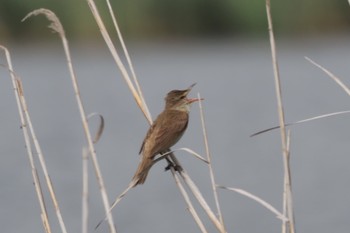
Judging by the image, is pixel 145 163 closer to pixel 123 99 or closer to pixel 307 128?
pixel 307 128

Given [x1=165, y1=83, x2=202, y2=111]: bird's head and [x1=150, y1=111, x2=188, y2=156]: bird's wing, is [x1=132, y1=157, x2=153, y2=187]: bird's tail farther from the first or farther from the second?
[x1=165, y1=83, x2=202, y2=111]: bird's head

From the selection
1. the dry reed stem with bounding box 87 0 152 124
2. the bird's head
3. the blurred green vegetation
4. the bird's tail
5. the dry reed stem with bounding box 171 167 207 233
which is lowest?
the dry reed stem with bounding box 171 167 207 233

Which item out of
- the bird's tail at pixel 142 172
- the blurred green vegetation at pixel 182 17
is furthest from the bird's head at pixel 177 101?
the blurred green vegetation at pixel 182 17

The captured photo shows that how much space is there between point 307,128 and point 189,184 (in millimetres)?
10882

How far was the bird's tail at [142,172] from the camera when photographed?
14.1 feet

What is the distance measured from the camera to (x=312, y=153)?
1270 cm

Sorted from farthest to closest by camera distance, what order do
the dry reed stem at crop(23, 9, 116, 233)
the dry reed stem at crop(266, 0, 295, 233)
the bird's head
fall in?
1. the bird's head
2. the dry reed stem at crop(266, 0, 295, 233)
3. the dry reed stem at crop(23, 9, 116, 233)

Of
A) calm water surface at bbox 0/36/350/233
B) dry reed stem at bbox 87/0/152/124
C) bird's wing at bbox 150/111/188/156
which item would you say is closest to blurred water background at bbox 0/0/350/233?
calm water surface at bbox 0/36/350/233

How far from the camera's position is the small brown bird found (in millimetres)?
4523

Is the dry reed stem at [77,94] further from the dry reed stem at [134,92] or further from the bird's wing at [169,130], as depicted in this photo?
the bird's wing at [169,130]

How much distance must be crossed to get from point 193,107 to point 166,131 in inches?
432

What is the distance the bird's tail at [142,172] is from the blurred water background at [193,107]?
4185 mm

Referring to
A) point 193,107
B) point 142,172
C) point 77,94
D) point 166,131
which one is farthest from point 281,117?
point 193,107

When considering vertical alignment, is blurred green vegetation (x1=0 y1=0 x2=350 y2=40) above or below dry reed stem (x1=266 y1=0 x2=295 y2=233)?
above
